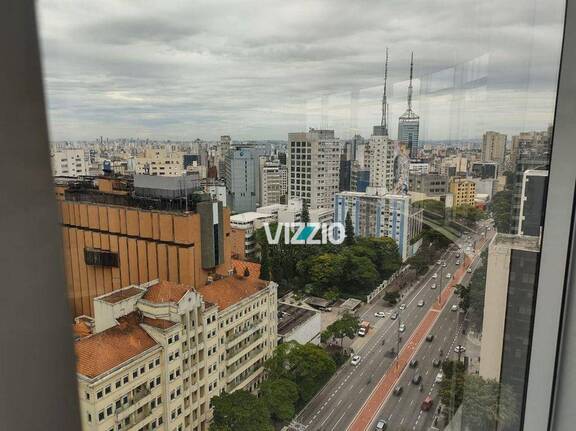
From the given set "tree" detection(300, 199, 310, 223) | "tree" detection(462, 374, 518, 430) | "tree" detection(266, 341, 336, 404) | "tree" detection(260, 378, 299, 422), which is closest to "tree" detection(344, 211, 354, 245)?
"tree" detection(300, 199, 310, 223)

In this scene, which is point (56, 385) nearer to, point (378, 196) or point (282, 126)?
point (282, 126)

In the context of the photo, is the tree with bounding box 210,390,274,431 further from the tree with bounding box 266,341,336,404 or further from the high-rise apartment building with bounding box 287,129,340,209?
the high-rise apartment building with bounding box 287,129,340,209

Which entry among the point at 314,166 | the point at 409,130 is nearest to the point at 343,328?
the point at 314,166

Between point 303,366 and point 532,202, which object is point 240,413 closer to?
point 303,366

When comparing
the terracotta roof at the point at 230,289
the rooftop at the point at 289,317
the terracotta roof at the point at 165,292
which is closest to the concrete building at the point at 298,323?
the rooftop at the point at 289,317

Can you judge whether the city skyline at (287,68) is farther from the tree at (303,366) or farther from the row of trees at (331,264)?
the tree at (303,366)

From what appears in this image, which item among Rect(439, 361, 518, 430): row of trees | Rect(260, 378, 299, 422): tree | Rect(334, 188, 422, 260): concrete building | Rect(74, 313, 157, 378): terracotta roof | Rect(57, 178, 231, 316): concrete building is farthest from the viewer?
Rect(439, 361, 518, 430): row of trees
